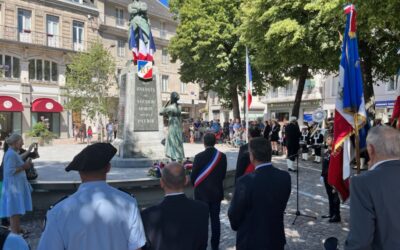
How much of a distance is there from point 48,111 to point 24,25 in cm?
752

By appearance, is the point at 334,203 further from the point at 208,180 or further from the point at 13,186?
the point at 13,186

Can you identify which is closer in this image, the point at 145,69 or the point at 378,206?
the point at 378,206

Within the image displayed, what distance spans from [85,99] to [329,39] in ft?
62.3

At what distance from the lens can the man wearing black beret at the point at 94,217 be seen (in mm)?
2479

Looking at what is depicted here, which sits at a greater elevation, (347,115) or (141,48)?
(141,48)

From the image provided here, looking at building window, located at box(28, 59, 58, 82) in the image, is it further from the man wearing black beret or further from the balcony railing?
the man wearing black beret

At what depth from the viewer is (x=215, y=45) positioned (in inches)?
1089

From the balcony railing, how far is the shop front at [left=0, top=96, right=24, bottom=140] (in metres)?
5.05

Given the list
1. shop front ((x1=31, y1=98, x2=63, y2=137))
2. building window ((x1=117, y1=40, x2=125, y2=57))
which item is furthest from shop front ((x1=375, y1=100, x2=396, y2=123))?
shop front ((x1=31, y1=98, x2=63, y2=137))

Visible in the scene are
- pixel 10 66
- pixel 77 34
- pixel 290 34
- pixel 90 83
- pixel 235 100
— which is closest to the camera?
pixel 290 34

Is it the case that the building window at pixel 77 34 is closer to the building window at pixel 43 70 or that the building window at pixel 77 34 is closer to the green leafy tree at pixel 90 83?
the building window at pixel 43 70

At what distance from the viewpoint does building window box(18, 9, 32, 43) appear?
107 feet

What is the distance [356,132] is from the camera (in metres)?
4.52

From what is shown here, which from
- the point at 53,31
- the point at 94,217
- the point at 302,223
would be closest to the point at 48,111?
the point at 53,31
